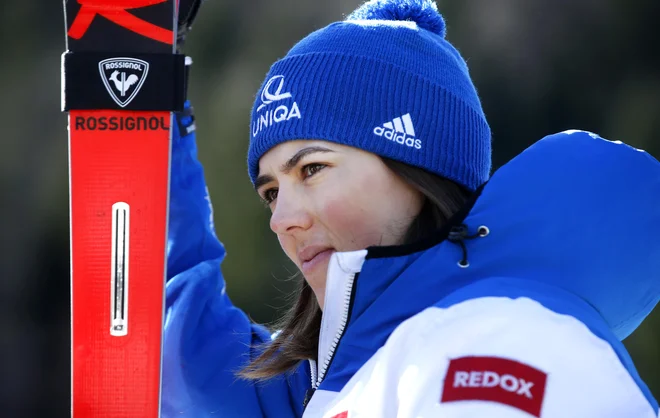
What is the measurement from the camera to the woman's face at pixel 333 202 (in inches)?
58.4

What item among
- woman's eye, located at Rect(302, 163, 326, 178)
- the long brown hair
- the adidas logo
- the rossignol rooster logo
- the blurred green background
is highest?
the adidas logo

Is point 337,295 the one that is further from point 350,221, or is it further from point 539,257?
point 539,257

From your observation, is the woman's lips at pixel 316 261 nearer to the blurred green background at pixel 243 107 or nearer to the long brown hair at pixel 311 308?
the long brown hair at pixel 311 308

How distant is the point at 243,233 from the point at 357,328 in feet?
11.5

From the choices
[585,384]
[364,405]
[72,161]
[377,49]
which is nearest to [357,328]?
[364,405]

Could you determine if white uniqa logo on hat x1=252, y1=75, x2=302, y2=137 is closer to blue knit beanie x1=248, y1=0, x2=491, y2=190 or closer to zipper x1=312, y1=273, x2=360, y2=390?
blue knit beanie x1=248, y1=0, x2=491, y2=190

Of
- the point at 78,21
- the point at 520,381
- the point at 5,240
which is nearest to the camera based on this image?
the point at 520,381

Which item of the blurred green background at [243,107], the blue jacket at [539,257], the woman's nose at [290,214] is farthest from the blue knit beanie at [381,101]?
the blurred green background at [243,107]

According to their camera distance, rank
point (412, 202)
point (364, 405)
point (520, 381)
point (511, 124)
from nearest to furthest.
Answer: point (520, 381), point (364, 405), point (412, 202), point (511, 124)

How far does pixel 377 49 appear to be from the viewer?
1580 mm

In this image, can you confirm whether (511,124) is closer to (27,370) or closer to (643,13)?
(643,13)

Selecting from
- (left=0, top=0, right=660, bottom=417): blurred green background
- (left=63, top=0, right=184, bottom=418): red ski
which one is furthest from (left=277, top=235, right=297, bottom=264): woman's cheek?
(left=0, top=0, right=660, bottom=417): blurred green background

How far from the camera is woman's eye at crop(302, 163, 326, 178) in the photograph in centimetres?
151

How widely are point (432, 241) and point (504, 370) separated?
0.31m
